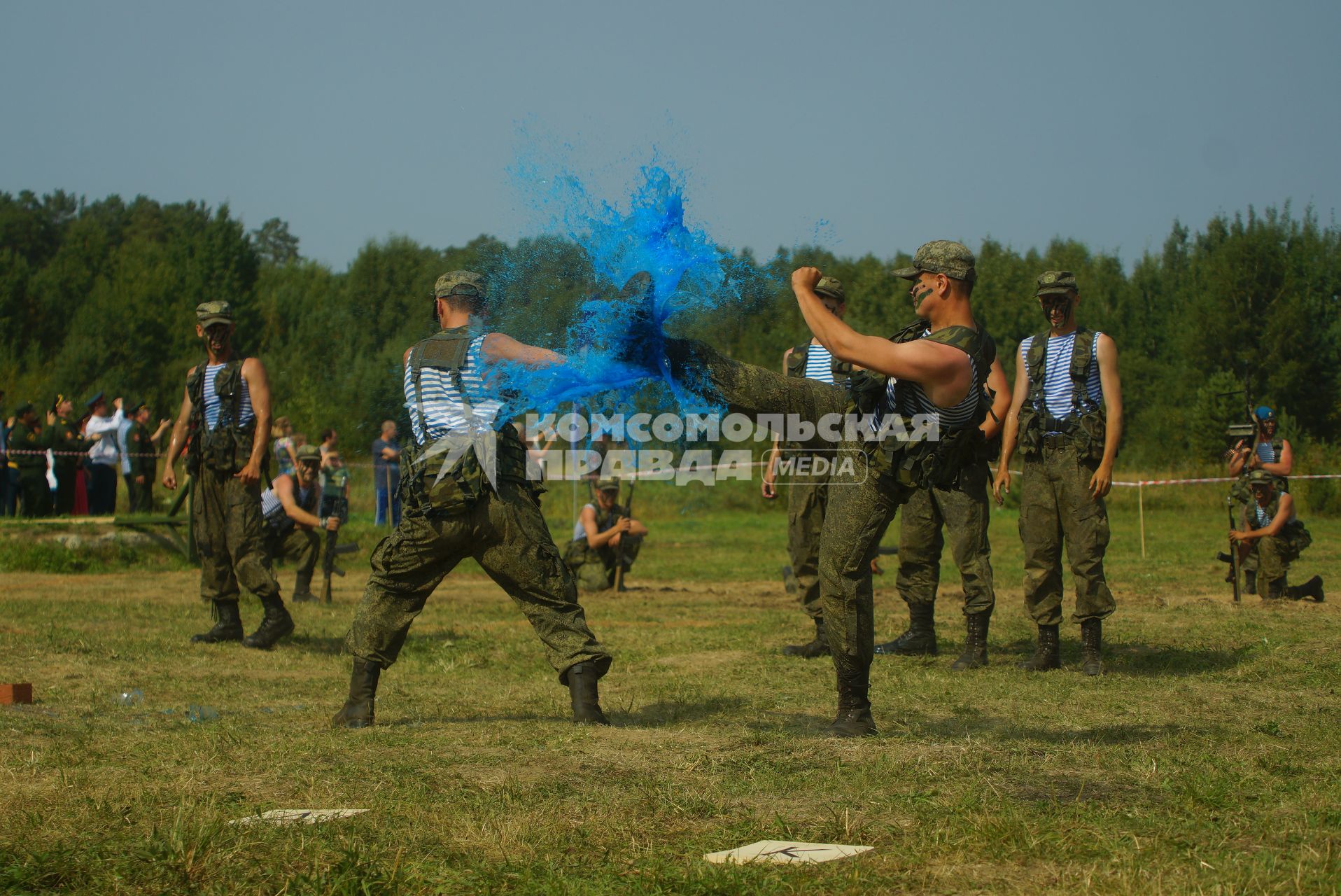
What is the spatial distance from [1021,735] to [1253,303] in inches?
1660

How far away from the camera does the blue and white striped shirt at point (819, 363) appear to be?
781 centimetres

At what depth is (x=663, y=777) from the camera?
446 centimetres

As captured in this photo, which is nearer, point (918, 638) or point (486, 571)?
point (486, 571)

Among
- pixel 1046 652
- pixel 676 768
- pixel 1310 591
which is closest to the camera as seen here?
pixel 676 768

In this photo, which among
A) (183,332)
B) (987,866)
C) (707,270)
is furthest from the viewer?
(183,332)

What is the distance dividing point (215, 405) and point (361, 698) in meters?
3.64

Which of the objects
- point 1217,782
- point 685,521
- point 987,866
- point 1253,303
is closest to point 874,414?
point 1217,782

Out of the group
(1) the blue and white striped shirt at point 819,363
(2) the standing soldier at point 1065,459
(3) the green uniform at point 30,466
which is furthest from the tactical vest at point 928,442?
(3) the green uniform at point 30,466

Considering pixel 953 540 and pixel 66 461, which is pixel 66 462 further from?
pixel 953 540

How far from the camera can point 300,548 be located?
12070mm

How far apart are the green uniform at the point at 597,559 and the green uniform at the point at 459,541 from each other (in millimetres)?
7699

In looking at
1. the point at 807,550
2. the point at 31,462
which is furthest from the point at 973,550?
the point at 31,462

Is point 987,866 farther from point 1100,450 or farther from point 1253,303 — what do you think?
point 1253,303

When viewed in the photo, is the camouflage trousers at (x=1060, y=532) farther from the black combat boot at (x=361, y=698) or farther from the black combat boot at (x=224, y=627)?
the black combat boot at (x=224, y=627)
